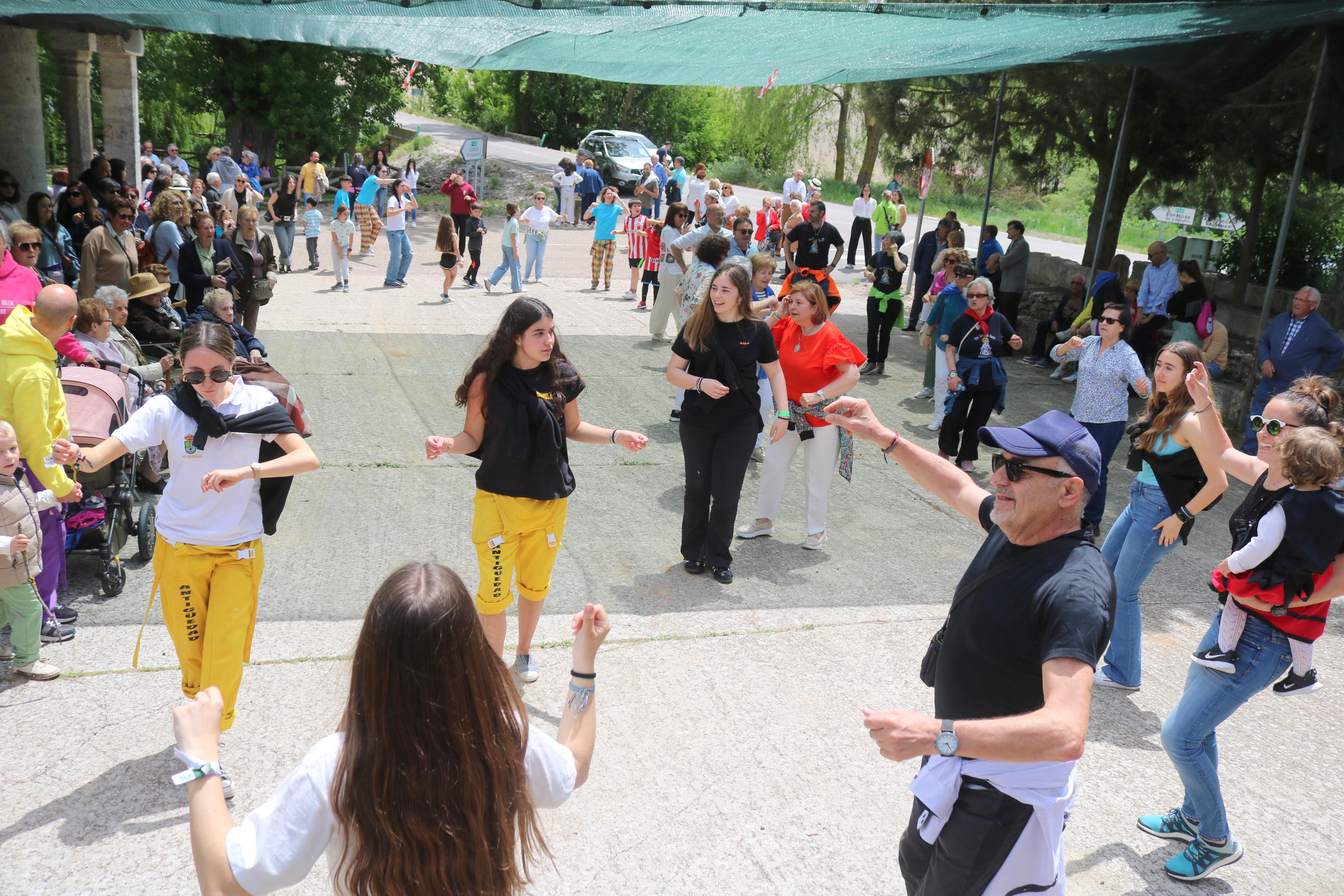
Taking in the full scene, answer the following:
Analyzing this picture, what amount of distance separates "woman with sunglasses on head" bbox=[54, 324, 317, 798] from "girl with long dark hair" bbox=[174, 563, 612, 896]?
6.81ft

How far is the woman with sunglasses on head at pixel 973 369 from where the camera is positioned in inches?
332

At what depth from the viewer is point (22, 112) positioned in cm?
1475

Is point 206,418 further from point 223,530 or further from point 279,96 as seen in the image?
point 279,96

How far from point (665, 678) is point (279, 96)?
26619 millimetres

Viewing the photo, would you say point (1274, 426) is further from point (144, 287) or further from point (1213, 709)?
point (144, 287)

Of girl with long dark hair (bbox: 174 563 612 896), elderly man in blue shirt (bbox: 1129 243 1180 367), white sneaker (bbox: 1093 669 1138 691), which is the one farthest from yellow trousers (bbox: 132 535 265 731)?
elderly man in blue shirt (bbox: 1129 243 1180 367)

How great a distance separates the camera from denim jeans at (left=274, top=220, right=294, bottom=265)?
1658 cm

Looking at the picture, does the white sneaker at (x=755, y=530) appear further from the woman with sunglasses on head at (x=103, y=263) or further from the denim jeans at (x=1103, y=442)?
the woman with sunglasses on head at (x=103, y=263)

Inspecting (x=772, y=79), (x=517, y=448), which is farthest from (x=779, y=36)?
(x=517, y=448)

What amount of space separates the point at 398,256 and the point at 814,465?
10955mm

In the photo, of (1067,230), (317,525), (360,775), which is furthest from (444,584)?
(1067,230)

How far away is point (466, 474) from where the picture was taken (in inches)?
302

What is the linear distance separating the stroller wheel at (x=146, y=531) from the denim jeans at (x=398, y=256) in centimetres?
1041

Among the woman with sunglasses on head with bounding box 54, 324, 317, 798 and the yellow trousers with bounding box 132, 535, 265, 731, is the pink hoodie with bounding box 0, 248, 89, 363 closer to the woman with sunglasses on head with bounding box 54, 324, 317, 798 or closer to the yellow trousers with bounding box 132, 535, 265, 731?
the woman with sunglasses on head with bounding box 54, 324, 317, 798
